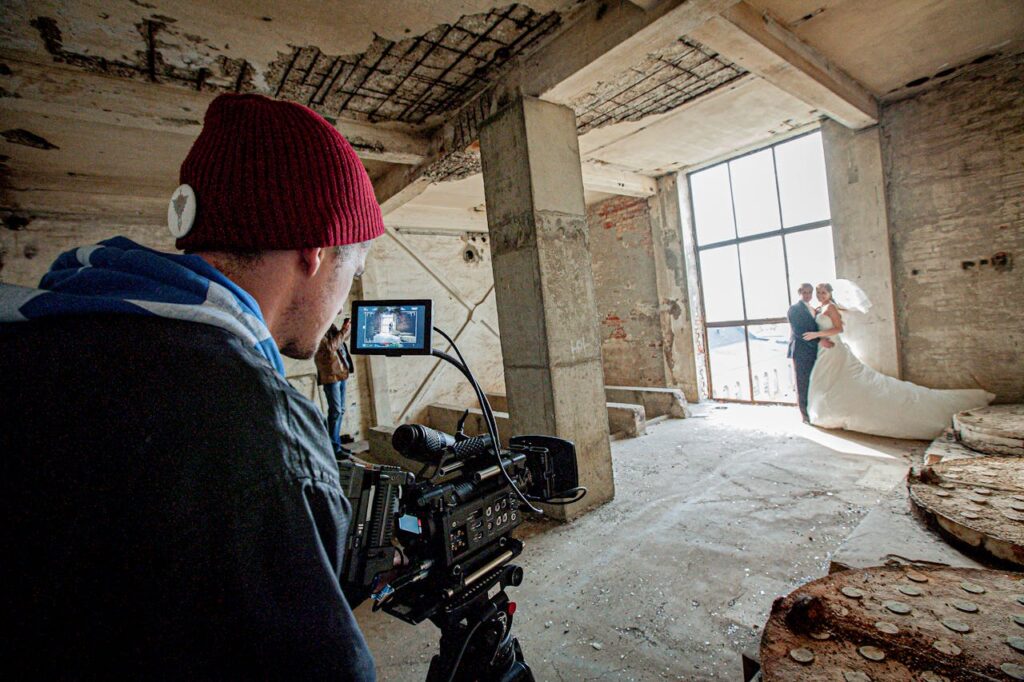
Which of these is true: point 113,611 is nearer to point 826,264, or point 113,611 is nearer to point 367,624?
point 367,624

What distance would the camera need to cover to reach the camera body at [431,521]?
847 mm

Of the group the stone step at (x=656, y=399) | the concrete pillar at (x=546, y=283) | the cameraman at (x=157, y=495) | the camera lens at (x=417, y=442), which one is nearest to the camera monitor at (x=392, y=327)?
the camera lens at (x=417, y=442)

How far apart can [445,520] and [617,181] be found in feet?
19.9

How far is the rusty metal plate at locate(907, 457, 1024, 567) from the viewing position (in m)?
1.63

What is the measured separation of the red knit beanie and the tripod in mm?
Result: 900

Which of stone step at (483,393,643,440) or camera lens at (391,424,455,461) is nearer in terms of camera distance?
camera lens at (391,424,455,461)

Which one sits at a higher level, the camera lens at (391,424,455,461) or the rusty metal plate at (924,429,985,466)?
the camera lens at (391,424,455,461)

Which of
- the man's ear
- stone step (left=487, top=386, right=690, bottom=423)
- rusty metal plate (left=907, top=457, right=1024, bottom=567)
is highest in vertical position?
the man's ear

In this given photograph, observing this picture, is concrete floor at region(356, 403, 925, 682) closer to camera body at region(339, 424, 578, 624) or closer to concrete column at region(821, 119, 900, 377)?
camera body at region(339, 424, 578, 624)

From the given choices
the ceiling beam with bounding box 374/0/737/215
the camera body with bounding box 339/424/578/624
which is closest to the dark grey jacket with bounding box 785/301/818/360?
the ceiling beam with bounding box 374/0/737/215

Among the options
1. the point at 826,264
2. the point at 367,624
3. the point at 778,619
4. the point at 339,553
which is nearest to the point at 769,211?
the point at 826,264

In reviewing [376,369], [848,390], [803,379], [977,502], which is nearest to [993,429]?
[848,390]

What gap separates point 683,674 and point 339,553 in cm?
182

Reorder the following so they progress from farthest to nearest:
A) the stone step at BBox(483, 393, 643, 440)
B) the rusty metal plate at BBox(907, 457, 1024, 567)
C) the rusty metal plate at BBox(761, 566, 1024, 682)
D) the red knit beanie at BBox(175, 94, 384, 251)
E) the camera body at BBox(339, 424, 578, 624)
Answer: the stone step at BBox(483, 393, 643, 440) < the rusty metal plate at BBox(907, 457, 1024, 567) < the rusty metal plate at BBox(761, 566, 1024, 682) < the camera body at BBox(339, 424, 578, 624) < the red knit beanie at BBox(175, 94, 384, 251)
